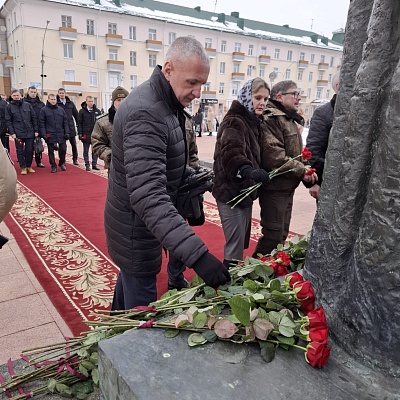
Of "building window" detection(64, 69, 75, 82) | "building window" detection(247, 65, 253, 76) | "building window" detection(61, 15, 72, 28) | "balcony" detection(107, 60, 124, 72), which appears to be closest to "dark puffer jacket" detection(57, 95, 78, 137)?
"building window" detection(64, 69, 75, 82)

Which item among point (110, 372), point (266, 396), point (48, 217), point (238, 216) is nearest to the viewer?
point (266, 396)

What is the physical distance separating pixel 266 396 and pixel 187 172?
148cm

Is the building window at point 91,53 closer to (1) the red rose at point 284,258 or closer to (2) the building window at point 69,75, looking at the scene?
(2) the building window at point 69,75

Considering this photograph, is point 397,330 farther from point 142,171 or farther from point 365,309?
point 142,171

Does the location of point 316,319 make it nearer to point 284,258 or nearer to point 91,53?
→ point 284,258

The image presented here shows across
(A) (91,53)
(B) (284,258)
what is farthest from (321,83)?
(B) (284,258)

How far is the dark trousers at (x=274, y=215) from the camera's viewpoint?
3.04 metres

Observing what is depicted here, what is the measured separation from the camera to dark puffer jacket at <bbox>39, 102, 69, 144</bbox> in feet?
25.4

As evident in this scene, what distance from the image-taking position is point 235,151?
2.64m

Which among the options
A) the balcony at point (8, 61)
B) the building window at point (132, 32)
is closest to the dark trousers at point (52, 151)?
the building window at point (132, 32)

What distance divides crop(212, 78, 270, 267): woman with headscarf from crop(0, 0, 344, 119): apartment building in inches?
955

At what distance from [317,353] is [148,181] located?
826 millimetres

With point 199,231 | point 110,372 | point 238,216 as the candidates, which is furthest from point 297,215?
point 110,372

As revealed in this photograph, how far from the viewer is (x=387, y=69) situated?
1.07 m
